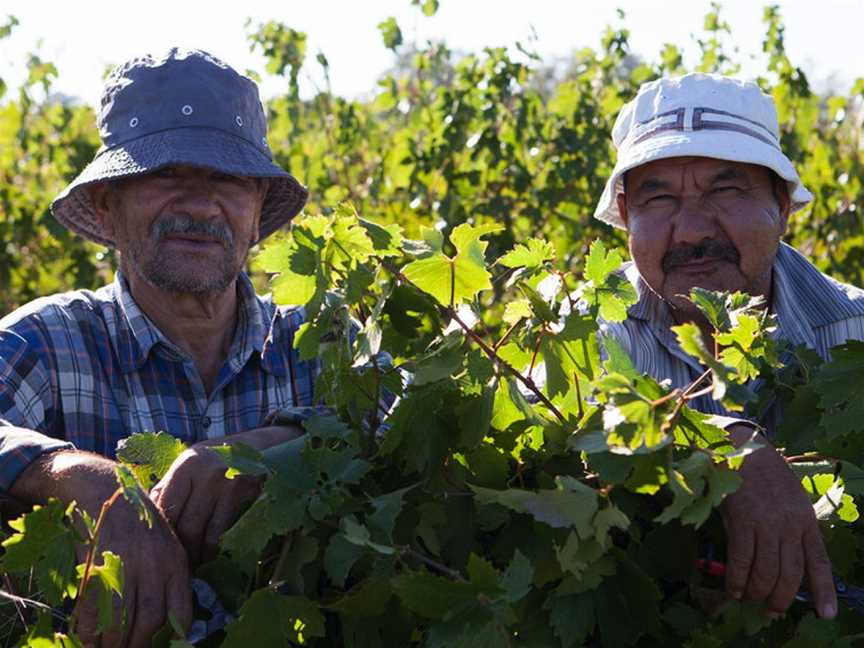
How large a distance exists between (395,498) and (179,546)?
1.05 feet

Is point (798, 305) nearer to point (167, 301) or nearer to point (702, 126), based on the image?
point (702, 126)

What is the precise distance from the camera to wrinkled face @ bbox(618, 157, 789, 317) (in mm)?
3057

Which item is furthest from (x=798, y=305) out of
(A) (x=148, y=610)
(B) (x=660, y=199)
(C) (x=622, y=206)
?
(A) (x=148, y=610)

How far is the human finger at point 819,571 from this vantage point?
1.84 metres

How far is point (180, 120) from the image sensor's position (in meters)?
2.97

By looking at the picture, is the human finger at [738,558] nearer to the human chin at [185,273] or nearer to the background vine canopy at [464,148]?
the human chin at [185,273]

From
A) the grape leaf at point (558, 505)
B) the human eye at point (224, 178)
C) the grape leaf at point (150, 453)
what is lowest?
the grape leaf at point (558, 505)

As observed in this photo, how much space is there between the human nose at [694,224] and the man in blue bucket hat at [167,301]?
35.8 inches

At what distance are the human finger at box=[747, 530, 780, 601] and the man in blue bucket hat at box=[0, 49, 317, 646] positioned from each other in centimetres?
132

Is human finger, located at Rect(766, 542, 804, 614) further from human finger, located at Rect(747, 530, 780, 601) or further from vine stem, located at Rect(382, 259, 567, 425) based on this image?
vine stem, located at Rect(382, 259, 567, 425)

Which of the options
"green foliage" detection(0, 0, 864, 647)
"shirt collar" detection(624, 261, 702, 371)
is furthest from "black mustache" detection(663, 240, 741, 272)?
"green foliage" detection(0, 0, 864, 647)

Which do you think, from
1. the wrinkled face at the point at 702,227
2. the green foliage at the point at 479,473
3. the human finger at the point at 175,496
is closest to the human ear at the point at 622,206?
the wrinkled face at the point at 702,227

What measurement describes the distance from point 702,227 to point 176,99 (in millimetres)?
1230

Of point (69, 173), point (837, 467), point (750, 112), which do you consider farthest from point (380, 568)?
point (69, 173)
